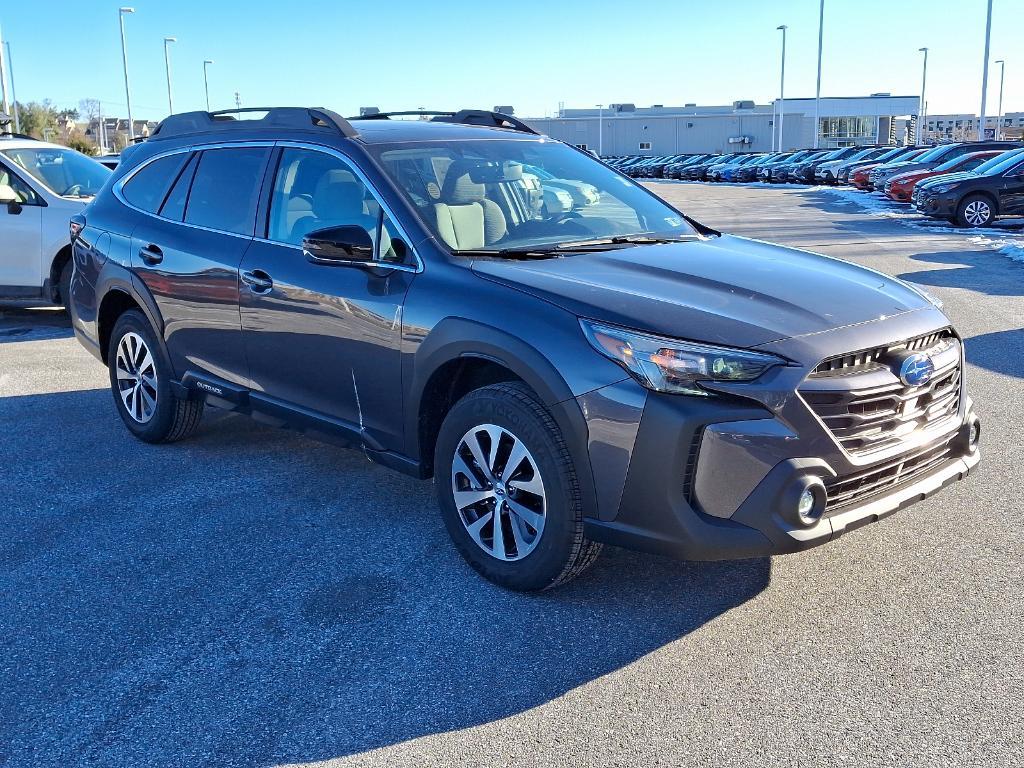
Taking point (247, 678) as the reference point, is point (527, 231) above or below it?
above

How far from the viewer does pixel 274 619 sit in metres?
3.81

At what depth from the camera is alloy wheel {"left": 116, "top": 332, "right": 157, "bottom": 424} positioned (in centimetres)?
600

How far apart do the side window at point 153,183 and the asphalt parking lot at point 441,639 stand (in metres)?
1.60

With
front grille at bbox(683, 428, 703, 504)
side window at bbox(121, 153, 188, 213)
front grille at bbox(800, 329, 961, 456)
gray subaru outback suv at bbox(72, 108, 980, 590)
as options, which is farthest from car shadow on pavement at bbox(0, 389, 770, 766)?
side window at bbox(121, 153, 188, 213)

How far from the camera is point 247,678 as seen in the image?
11.1 ft

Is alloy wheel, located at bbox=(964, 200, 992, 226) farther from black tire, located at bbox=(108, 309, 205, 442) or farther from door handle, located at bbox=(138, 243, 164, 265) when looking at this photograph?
door handle, located at bbox=(138, 243, 164, 265)

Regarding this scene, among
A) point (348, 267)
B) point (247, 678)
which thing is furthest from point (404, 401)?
point (247, 678)

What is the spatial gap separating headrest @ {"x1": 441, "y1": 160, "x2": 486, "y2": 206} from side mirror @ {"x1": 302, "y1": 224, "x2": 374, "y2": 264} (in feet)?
1.49

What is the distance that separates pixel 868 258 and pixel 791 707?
506 inches

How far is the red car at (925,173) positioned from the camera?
85.0 ft

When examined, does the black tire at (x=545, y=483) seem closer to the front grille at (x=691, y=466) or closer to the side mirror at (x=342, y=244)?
the front grille at (x=691, y=466)

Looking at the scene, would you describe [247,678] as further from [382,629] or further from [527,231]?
[527,231]

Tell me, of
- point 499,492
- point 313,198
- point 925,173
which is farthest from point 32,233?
point 925,173

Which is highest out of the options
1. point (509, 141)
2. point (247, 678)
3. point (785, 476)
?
point (509, 141)
